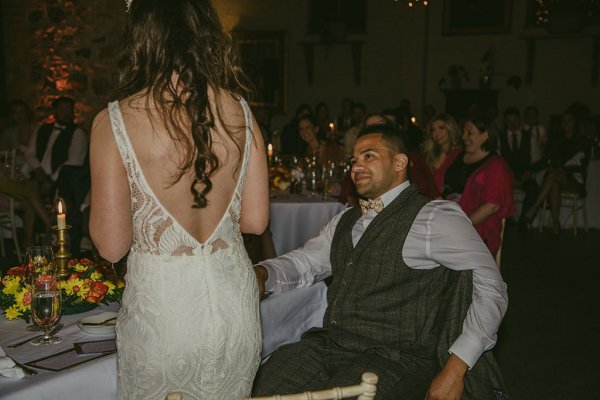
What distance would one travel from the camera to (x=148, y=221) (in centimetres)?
141

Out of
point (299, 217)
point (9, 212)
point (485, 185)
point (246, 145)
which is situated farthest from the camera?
point (9, 212)

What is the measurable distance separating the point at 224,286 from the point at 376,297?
685 mm

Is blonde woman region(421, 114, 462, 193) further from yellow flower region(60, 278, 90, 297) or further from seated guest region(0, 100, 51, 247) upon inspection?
yellow flower region(60, 278, 90, 297)

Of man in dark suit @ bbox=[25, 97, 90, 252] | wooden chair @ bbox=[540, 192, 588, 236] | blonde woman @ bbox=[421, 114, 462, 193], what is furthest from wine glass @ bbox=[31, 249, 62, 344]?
wooden chair @ bbox=[540, 192, 588, 236]

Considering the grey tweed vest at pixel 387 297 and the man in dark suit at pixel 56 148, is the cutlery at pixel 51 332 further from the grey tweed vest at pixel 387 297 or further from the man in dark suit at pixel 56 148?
the man in dark suit at pixel 56 148

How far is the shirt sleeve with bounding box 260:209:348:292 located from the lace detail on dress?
687 millimetres

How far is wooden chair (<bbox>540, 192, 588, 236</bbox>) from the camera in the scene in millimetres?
7684

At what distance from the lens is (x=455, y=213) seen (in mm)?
2053

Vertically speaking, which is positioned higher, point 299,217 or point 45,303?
point 45,303

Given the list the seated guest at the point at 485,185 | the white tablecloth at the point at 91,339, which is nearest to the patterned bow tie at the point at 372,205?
the white tablecloth at the point at 91,339

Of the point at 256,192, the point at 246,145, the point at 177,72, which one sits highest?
the point at 177,72

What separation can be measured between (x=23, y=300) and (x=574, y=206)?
706cm

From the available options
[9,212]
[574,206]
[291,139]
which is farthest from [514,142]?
[9,212]

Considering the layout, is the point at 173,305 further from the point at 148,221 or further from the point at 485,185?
the point at 485,185
